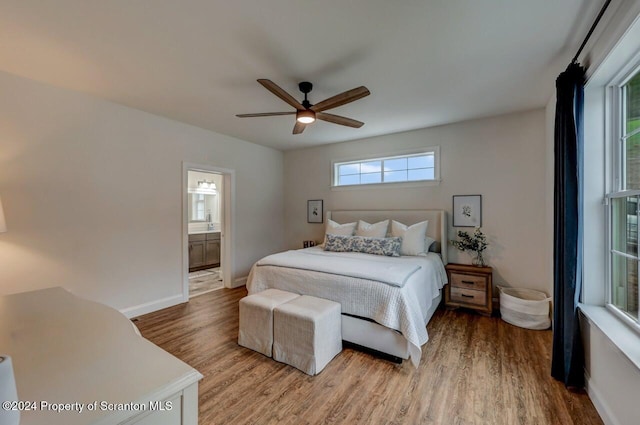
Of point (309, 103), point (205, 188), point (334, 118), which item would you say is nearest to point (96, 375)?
point (309, 103)

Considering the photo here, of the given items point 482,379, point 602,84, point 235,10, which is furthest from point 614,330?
point 235,10

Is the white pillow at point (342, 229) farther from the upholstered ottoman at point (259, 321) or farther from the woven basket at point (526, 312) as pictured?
the woven basket at point (526, 312)

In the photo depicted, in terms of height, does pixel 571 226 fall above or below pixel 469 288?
above

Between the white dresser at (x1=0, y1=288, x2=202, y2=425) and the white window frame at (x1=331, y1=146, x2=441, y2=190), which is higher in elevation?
the white window frame at (x1=331, y1=146, x2=441, y2=190)

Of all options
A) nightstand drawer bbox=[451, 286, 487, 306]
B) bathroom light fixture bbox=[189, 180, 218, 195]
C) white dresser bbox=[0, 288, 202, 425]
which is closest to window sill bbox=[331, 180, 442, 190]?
nightstand drawer bbox=[451, 286, 487, 306]

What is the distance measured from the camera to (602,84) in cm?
197

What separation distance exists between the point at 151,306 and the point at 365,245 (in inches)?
114

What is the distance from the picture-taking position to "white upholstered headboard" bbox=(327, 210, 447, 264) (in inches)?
151

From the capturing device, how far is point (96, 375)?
76cm

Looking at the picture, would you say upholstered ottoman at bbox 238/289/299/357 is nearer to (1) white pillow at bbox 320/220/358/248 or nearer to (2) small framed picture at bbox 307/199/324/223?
(1) white pillow at bbox 320/220/358/248

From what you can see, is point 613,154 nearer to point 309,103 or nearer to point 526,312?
point 526,312

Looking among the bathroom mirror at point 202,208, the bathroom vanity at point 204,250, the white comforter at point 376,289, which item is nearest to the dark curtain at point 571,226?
the white comforter at point 376,289

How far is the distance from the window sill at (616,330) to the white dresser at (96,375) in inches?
80.3

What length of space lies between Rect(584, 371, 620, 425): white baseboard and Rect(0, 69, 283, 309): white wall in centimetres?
430
